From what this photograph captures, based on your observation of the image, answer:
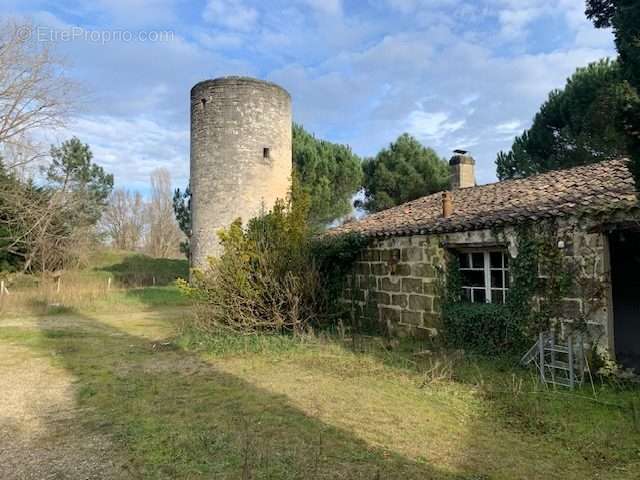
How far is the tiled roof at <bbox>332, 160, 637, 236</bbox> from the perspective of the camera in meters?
6.61

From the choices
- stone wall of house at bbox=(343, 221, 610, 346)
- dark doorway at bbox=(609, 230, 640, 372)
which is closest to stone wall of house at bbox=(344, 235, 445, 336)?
stone wall of house at bbox=(343, 221, 610, 346)

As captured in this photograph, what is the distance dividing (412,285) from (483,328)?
1868 mm

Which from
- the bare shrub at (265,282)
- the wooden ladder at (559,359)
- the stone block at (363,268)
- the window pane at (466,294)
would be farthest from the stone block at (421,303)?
the wooden ladder at (559,359)

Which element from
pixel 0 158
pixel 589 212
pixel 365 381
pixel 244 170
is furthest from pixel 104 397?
pixel 0 158

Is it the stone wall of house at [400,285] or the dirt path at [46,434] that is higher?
the stone wall of house at [400,285]

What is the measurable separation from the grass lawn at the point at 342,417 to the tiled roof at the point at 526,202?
2358 mm

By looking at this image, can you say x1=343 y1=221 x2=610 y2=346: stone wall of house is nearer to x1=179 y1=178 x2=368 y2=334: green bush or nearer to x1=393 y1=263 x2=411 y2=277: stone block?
x1=393 y1=263 x2=411 y2=277: stone block

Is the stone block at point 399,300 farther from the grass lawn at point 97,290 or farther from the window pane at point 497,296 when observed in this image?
the grass lawn at point 97,290

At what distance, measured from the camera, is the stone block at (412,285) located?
30.2 feet

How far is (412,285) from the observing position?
9.39 meters

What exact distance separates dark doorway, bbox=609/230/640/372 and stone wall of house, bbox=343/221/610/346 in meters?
0.80

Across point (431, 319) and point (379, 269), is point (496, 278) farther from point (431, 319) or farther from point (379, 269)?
point (379, 269)

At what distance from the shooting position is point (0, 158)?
15.2m

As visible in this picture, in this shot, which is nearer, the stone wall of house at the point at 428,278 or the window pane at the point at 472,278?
the stone wall of house at the point at 428,278
